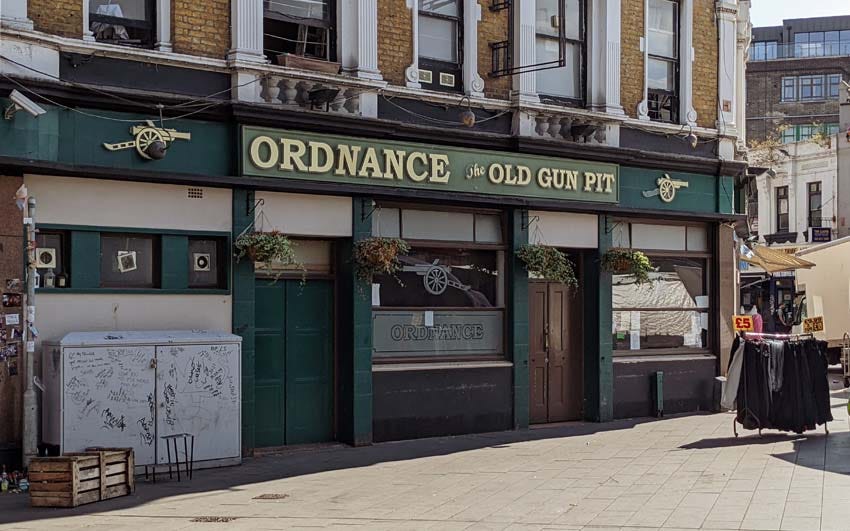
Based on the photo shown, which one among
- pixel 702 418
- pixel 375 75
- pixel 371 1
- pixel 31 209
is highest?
pixel 371 1

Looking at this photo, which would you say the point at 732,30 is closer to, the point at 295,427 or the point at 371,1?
the point at 371,1

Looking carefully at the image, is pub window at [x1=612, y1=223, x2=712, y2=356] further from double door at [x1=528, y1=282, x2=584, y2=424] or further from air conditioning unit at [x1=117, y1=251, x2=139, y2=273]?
air conditioning unit at [x1=117, y1=251, x2=139, y2=273]

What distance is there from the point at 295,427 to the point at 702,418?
7449 mm

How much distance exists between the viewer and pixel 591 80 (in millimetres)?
19203

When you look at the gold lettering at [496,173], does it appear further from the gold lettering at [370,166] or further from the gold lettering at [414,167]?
the gold lettering at [370,166]

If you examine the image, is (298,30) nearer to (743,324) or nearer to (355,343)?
(355,343)

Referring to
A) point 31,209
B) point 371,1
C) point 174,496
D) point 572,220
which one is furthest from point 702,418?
point 31,209

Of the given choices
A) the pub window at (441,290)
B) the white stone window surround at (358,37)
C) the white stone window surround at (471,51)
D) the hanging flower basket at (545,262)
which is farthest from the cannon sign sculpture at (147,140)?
the hanging flower basket at (545,262)

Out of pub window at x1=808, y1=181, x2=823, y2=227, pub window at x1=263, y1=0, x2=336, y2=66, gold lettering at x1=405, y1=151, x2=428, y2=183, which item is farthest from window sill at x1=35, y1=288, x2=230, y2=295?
pub window at x1=808, y1=181, x2=823, y2=227

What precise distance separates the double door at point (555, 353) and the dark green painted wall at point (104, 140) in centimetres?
607

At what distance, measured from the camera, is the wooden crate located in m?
11.5

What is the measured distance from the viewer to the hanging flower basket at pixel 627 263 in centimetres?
1897

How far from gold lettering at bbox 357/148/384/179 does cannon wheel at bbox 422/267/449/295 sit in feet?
5.87

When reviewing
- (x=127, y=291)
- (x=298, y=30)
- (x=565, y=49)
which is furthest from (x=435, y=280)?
(x=127, y=291)
